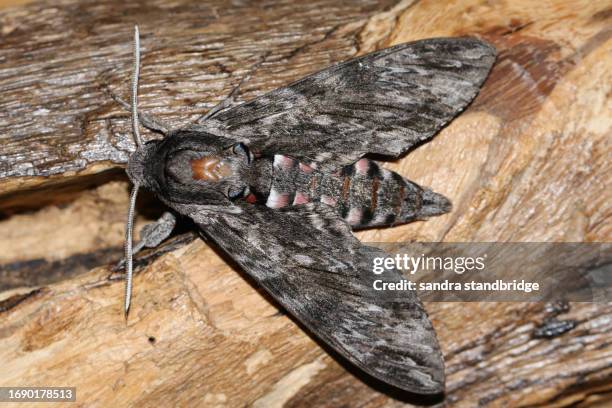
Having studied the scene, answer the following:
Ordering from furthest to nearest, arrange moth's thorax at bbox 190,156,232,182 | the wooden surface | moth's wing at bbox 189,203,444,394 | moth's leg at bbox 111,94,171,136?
moth's leg at bbox 111,94,171,136
moth's thorax at bbox 190,156,232,182
the wooden surface
moth's wing at bbox 189,203,444,394

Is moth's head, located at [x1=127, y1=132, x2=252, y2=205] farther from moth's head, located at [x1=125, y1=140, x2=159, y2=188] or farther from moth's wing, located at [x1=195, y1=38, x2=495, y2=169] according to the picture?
moth's wing, located at [x1=195, y1=38, x2=495, y2=169]

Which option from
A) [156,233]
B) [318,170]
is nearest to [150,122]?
→ [156,233]

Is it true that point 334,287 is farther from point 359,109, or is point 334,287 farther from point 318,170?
point 359,109

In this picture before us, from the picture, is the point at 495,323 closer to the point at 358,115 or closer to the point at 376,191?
the point at 376,191

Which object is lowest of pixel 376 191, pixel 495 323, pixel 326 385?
pixel 326 385

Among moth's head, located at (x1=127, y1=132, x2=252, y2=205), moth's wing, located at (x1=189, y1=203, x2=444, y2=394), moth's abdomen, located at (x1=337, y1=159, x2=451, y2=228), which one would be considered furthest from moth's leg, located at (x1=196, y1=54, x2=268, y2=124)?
moth's abdomen, located at (x1=337, y1=159, x2=451, y2=228)

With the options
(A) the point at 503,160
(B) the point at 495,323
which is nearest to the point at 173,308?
(B) the point at 495,323

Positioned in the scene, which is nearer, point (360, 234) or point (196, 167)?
point (196, 167)
